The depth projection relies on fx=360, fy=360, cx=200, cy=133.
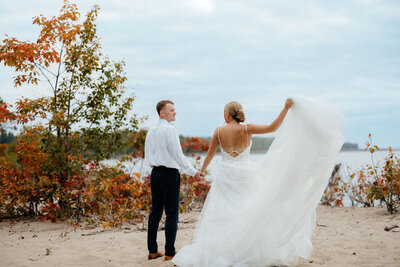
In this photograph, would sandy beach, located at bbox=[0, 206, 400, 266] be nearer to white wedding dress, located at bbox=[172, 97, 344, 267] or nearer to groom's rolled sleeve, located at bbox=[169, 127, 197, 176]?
white wedding dress, located at bbox=[172, 97, 344, 267]

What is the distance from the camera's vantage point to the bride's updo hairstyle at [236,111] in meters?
4.51

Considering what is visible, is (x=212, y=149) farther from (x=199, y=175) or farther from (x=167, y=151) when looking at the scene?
(x=167, y=151)

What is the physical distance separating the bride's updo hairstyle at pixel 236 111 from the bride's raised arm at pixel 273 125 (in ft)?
0.50

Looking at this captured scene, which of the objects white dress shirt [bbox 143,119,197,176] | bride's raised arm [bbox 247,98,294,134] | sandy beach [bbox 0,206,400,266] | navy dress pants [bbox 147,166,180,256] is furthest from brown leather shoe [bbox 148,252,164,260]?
bride's raised arm [bbox 247,98,294,134]

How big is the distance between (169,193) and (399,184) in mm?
5812

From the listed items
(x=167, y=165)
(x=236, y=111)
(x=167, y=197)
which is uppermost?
(x=236, y=111)

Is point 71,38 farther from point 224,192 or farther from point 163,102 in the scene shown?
point 224,192

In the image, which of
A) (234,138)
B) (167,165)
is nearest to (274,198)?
(234,138)

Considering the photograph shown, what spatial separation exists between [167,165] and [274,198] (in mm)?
1383

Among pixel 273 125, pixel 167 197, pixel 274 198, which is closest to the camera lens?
pixel 274 198

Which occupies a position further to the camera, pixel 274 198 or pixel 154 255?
pixel 154 255

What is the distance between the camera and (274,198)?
4246 millimetres

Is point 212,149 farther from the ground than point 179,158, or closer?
farther from the ground

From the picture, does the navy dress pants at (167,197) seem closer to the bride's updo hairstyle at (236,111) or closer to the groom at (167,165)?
the groom at (167,165)
